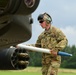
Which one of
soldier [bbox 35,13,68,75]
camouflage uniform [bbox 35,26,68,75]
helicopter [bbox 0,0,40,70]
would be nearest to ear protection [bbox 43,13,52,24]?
soldier [bbox 35,13,68,75]

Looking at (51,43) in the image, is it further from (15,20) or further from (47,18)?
(15,20)

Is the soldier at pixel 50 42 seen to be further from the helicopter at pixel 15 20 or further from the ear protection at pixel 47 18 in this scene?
the helicopter at pixel 15 20

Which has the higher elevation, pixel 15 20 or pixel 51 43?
pixel 15 20

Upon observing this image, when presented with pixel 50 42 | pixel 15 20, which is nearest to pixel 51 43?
pixel 50 42

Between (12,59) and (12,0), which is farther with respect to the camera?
(12,59)

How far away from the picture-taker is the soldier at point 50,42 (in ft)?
26.6

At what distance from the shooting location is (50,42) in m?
8.23

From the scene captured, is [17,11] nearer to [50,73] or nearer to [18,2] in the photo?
[18,2]

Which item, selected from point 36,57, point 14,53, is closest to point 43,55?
point 14,53

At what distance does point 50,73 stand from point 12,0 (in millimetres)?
4905

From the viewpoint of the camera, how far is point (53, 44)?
8.20m

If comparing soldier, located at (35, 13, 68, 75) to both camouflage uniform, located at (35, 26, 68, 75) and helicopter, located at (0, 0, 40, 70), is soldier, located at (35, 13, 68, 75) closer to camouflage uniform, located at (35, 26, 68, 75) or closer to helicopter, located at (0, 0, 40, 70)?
camouflage uniform, located at (35, 26, 68, 75)

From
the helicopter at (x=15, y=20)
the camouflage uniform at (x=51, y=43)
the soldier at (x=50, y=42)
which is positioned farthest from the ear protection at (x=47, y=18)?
the helicopter at (x=15, y=20)

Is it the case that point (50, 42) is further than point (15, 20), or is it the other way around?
point (50, 42)
